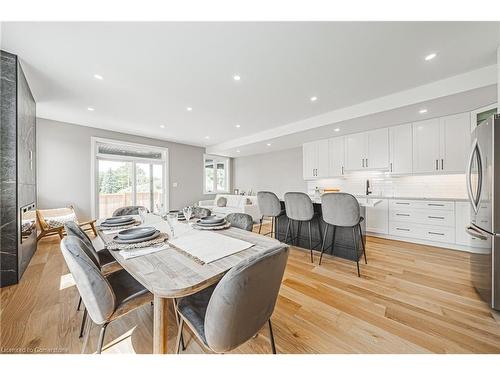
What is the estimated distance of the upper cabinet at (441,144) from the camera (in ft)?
10.6

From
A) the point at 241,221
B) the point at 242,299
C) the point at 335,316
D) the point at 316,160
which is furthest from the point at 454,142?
the point at 242,299

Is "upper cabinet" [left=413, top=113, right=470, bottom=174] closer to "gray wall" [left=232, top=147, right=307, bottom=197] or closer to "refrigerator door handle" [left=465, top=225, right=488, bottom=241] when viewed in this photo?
"refrigerator door handle" [left=465, top=225, right=488, bottom=241]

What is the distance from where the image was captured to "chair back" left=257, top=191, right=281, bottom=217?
3.26m

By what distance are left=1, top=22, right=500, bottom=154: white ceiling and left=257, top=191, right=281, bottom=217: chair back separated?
5.40ft

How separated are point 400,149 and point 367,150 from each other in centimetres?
58

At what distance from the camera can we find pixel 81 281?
0.95m

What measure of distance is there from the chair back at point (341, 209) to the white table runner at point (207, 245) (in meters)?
1.67

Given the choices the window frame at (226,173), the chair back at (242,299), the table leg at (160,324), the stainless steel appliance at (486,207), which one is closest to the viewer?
the chair back at (242,299)

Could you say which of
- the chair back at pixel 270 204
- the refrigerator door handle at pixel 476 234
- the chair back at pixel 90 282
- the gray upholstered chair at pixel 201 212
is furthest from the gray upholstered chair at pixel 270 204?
the chair back at pixel 90 282

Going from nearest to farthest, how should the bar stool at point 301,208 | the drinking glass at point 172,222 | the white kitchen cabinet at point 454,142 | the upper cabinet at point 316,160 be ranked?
1. the drinking glass at point 172,222
2. the bar stool at point 301,208
3. the white kitchen cabinet at point 454,142
4. the upper cabinet at point 316,160

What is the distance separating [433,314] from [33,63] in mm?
4980

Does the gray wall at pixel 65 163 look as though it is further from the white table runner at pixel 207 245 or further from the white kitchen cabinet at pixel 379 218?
the white kitchen cabinet at pixel 379 218

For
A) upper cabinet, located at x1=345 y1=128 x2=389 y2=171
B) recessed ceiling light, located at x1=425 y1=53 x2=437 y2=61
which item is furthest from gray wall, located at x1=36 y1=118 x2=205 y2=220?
recessed ceiling light, located at x1=425 y1=53 x2=437 y2=61
